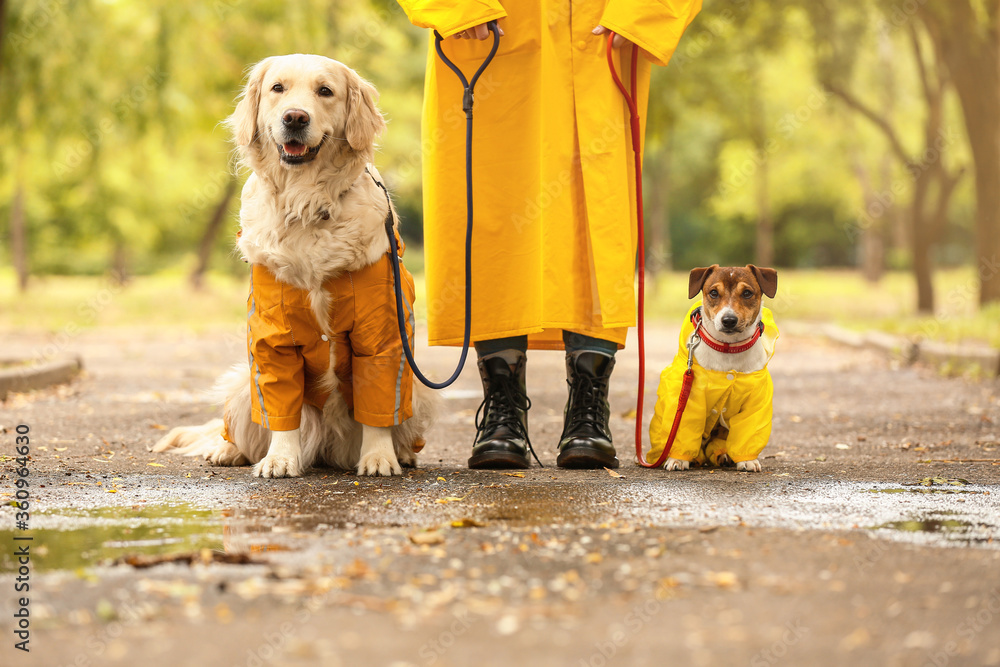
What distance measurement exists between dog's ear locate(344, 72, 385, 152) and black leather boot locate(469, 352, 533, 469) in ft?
3.46

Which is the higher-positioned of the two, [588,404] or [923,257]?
[923,257]

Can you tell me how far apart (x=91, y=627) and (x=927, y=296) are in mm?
15735

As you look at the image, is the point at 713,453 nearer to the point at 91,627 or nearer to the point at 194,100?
the point at 91,627

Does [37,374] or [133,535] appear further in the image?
[37,374]

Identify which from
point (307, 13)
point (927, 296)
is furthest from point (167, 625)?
point (307, 13)

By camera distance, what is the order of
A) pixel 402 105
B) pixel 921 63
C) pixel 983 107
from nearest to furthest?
pixel 983 107, pixel 921 63, pixel 402 105

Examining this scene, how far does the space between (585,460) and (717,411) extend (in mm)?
571

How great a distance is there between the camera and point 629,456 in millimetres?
4438

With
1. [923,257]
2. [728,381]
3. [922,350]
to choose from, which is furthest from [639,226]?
[923,257]

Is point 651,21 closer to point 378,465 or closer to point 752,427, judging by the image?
point 752,427

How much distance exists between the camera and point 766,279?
411cm

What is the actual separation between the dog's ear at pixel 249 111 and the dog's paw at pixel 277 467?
125 cm

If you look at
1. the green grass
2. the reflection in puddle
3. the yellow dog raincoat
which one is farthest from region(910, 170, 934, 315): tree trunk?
the reflection in puddle

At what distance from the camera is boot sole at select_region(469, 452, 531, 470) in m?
3.95
